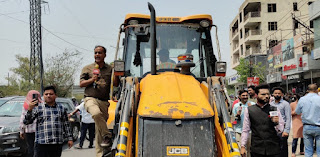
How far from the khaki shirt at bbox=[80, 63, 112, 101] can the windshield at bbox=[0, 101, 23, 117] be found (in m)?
5.14

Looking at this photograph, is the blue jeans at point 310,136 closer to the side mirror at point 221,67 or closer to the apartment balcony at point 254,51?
the side mirror at point 221,67

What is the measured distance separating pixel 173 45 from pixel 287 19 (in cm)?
4936

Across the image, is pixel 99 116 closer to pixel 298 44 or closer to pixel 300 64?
pixel 300 64

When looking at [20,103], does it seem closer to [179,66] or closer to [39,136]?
[39,136]

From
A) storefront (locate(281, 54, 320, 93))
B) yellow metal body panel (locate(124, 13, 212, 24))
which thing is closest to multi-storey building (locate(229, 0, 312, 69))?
storefront (locate(281, 54, 320, 93))

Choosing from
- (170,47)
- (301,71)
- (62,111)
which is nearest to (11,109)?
(62,111)

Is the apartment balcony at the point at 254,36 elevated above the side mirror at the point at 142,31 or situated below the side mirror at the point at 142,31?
above

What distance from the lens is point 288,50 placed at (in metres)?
34.5

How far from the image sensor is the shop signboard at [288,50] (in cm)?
3359

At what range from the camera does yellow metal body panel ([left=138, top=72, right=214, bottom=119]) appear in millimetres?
3568

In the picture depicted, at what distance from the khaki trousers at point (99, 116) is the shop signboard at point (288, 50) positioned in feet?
104

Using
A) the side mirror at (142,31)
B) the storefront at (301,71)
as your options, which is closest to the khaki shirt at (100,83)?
the side mirror at (142,31)

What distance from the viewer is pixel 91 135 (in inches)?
437

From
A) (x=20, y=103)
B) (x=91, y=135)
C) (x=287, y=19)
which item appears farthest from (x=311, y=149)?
(x=287, y=19)
